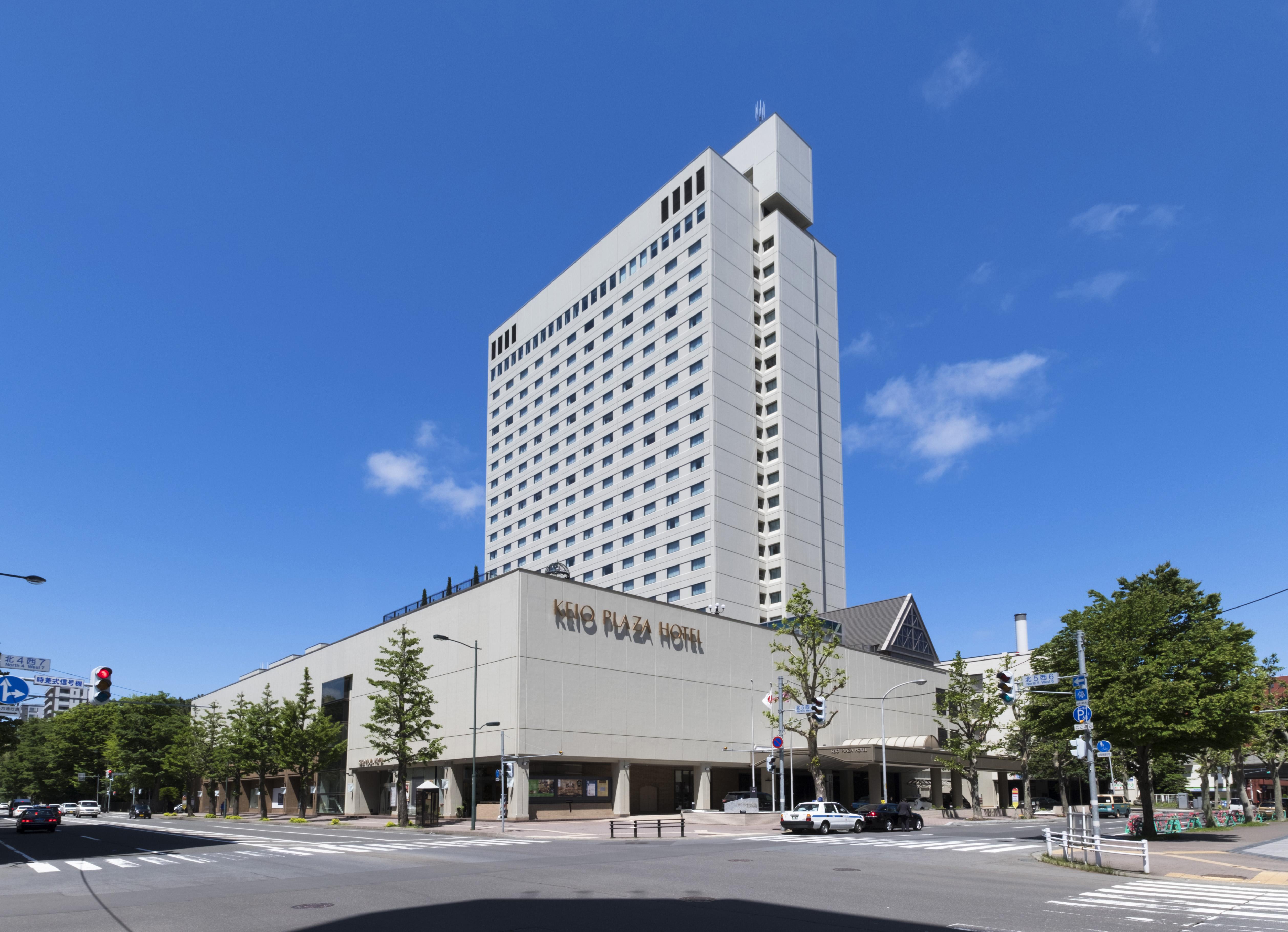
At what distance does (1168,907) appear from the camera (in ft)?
58.0

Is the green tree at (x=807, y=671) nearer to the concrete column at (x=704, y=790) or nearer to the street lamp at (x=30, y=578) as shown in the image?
the concrete column at (x=704, y=790)

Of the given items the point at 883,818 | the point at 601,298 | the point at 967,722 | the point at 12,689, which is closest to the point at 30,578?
the point at 12,689

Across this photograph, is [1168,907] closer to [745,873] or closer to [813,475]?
[745,873]

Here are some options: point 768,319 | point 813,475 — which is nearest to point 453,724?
point 813,475

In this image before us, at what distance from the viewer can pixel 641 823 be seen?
50.0 metres

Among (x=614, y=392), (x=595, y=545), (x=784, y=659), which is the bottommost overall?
(x=784, y=659)

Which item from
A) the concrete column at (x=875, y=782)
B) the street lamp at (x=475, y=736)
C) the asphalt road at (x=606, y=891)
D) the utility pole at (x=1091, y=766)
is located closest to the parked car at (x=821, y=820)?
the asphalt road at (x=606, y=891)

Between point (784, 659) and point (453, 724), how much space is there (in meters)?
27.0

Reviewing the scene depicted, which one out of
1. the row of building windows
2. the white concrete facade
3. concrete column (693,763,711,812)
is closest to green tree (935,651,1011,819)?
the white concrete facade

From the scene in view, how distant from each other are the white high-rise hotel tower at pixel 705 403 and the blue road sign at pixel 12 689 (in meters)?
51.7

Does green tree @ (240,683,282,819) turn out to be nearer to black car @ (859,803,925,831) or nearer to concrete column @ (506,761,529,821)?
concrete column @ (506,761,529,821)

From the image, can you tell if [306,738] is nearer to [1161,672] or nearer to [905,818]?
[905,818]

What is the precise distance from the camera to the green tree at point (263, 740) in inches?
2867

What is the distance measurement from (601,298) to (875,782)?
69650mm
